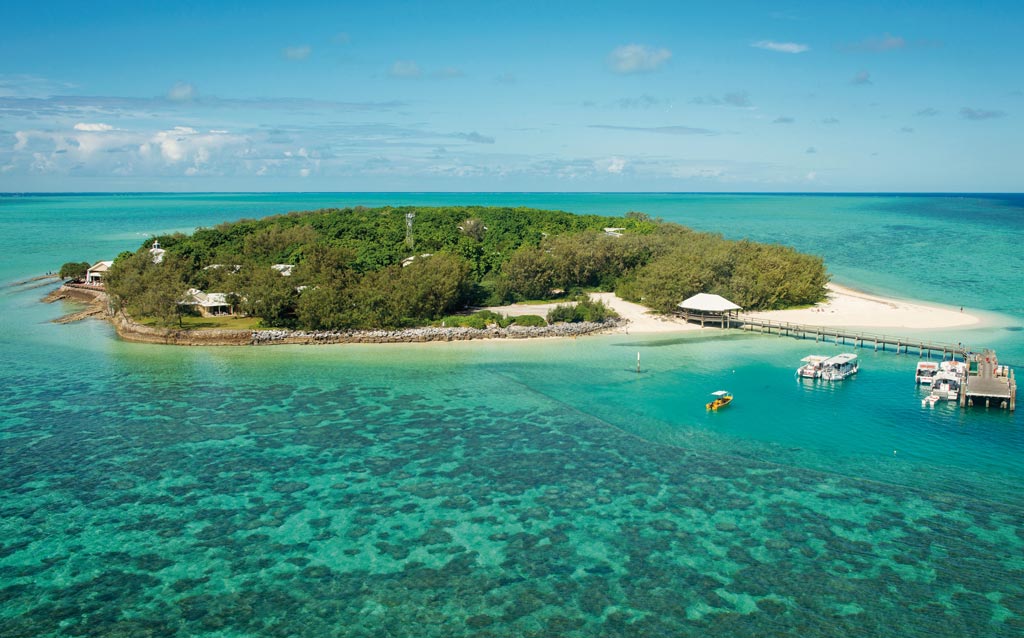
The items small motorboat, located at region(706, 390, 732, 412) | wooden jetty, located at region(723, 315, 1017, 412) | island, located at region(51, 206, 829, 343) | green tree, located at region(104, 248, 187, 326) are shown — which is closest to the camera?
small motorboat, located at region(706, 390, 732, 412)

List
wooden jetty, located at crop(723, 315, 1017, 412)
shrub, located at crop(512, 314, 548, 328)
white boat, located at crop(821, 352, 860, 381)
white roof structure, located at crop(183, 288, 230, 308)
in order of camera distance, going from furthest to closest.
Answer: white roof structure, located at crop(183, 288, 230, 308) → shrub, located at crop(512, 314, 548, 328) → white boat, located at crop(821, 352, 860, 381) → wooden jetty, located at crop(723, 315, 1017, 412)

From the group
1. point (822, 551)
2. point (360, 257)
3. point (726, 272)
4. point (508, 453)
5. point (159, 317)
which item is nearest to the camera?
point (822, 551)

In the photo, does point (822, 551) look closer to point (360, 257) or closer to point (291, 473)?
point (291, 473)

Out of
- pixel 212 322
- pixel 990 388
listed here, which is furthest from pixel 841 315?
pixel 212 322

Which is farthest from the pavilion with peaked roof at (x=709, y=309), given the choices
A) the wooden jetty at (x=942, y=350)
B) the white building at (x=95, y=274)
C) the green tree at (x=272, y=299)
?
the white building at (x=95, y=274)

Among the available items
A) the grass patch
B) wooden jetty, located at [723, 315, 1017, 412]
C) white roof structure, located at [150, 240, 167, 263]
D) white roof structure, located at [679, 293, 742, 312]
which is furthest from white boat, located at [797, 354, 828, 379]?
white roof structure, located at [150, 240, 167, 263]

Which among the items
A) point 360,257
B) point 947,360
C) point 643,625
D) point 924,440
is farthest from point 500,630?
point 360,257

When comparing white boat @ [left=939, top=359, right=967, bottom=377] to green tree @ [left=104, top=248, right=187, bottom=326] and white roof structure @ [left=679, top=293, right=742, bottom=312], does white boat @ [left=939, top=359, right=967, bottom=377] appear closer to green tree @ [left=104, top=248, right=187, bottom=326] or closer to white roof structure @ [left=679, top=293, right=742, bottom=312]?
white roof structure @ [left=679, top=293, right=742, bottom=312]
